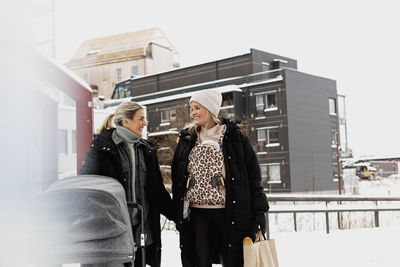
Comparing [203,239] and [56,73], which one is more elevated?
[56,73]

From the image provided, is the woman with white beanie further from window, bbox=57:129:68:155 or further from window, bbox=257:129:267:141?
window, bbox=257:129:267:141

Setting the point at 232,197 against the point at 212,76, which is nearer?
the point at 232,197

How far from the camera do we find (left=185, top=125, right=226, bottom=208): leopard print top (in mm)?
3299

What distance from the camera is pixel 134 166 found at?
10.6 ft

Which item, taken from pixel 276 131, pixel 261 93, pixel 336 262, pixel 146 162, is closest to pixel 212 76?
pixel 261 93

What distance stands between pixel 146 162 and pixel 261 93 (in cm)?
2866

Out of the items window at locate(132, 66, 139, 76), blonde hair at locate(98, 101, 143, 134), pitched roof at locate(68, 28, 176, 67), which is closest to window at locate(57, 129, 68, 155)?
blonde hair at locate(98, 101, 143, 134)

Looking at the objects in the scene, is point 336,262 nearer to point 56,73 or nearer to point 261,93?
point 56,73

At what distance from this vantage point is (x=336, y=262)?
5832mm

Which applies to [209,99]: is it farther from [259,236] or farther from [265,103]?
[265,103]

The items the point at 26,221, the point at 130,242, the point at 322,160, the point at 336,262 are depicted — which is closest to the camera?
the point at 26,221

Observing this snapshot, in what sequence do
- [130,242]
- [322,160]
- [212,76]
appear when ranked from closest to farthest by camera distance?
[130,242], [322,160], [212,76]

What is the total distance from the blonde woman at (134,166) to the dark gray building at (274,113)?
82.4 ft

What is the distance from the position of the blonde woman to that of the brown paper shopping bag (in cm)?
68
